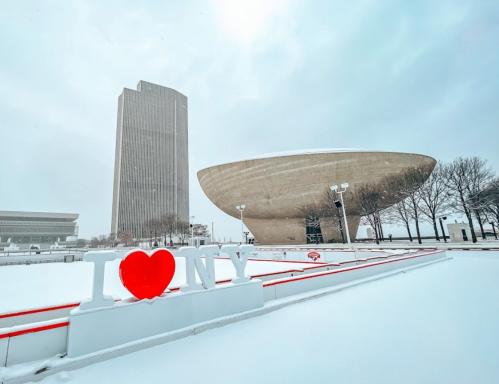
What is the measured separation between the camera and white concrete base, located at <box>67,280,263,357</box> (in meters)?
2.99

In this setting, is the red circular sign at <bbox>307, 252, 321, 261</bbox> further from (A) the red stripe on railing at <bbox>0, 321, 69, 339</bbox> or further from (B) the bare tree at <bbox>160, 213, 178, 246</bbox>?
(B) the bare tree at <bbox>160, 213, 178, 246</bbox>

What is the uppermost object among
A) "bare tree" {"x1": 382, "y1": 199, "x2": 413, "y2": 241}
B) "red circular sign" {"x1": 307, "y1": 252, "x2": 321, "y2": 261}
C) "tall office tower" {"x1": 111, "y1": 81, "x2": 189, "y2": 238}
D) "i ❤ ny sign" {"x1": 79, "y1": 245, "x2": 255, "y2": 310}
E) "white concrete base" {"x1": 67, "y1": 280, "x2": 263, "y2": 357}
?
"tall office tower" {"x1": 111, "y1": 81, "x2": 189, "y2": 238}

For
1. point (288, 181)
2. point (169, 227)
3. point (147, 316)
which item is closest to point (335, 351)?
point (147, 316)

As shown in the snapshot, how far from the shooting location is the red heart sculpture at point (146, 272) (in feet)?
11.3

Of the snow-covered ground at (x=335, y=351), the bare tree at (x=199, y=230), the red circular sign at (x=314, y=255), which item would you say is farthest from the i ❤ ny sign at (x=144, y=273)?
the bare tree at (x=199, y=230)

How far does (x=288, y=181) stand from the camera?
37.6m

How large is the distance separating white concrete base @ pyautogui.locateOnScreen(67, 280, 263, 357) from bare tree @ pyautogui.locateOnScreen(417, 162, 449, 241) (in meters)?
32.0

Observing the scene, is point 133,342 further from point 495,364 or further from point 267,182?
point 267,182

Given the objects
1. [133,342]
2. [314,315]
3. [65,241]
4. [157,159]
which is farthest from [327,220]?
[157,159]

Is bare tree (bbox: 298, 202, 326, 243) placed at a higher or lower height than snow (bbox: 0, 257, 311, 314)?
higher

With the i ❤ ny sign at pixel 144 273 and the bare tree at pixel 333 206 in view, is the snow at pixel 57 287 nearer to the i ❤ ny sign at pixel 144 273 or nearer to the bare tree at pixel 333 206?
the i ❤ ny sign at pixel 144 273

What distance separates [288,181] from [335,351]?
35.1m

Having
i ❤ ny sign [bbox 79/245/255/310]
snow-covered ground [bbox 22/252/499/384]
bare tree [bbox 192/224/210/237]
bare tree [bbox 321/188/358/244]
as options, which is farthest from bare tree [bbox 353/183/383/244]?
bare tree [bbox 192/224/210/237]

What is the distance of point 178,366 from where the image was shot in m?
2.76
